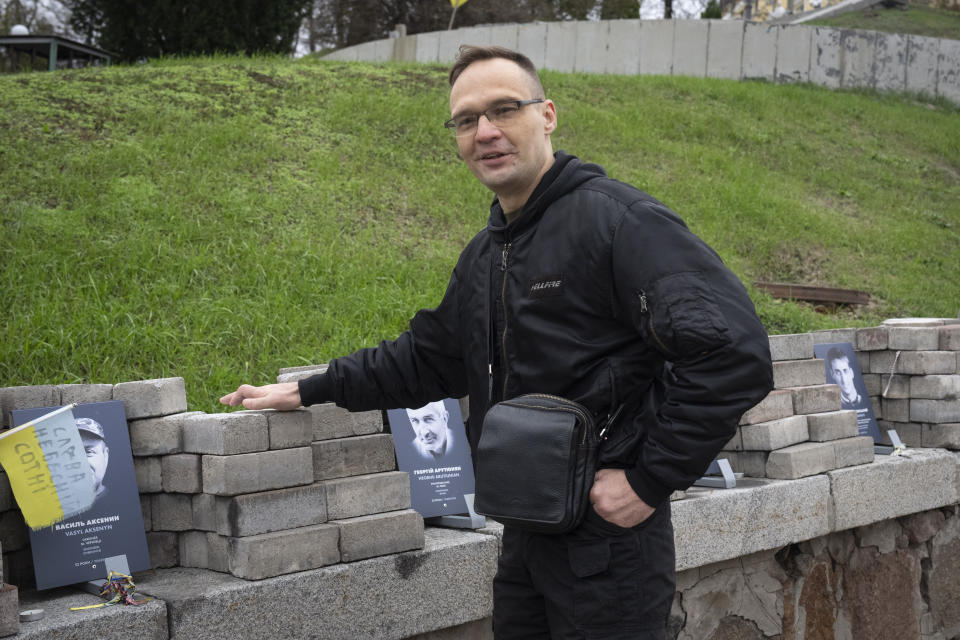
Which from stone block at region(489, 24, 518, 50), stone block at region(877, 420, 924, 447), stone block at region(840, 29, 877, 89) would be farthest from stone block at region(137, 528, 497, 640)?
Result: stone block at region(840, 29, 877, 89)

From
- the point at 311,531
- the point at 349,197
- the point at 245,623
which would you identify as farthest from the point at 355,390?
the point at 349,197

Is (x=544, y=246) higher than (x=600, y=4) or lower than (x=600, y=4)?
lower

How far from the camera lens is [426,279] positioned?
6754 mm

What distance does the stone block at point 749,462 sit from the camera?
446cm

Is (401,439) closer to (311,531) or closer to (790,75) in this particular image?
(311,531)

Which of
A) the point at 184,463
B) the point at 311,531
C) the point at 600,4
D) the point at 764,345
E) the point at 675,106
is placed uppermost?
the point at 600,4

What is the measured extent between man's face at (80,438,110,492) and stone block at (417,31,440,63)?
54.5 ft

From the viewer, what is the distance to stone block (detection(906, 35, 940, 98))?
749 inches

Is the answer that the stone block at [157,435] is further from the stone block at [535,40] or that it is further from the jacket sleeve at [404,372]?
the stone block at [535,40]

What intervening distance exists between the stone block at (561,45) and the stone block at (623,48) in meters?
0.70

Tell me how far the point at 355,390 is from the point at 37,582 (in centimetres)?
106

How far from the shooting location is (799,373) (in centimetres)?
472

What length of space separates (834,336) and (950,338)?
619 millimetres

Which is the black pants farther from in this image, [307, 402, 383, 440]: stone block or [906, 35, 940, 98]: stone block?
[906, 35, 940, 98]: stone block
